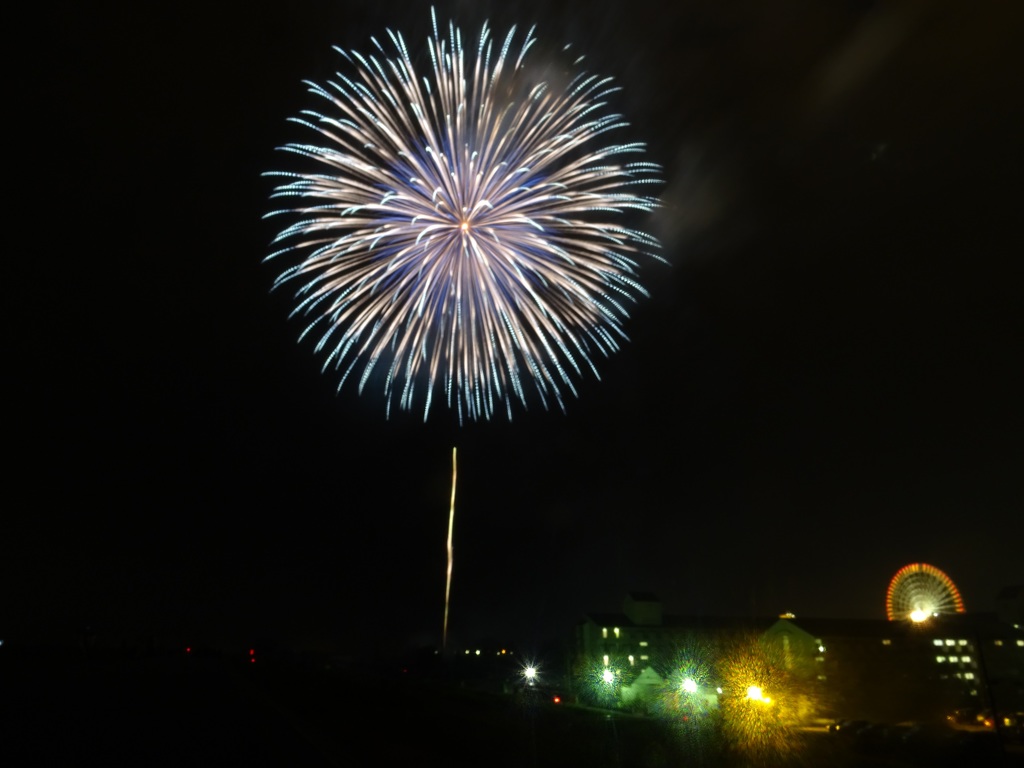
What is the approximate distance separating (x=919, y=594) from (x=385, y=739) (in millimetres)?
69411

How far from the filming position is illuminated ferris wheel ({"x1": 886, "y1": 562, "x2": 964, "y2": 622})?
232 ft

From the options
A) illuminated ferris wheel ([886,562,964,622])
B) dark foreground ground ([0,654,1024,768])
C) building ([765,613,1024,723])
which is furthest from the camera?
illuminated ferris wheel ([886,562,964,622])

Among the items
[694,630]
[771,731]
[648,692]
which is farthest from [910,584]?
[771,731]

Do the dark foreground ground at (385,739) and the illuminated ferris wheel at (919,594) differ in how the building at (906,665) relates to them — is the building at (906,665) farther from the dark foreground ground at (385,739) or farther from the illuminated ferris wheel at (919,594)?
the dark foreground ground at (385,739)

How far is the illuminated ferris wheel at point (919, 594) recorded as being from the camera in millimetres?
70812

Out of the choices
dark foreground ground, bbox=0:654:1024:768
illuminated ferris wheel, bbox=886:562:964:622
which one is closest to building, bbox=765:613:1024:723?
illuminated ferris wheel, bbox=886:562:964:622

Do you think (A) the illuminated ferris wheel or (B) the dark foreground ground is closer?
(B) the dark foreground ground

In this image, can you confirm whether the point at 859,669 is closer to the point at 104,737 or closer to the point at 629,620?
the point at 629,620

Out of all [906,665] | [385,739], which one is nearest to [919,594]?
[906,665]

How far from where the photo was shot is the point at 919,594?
74750 mm

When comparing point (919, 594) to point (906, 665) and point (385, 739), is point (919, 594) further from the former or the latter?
point (385, 739)

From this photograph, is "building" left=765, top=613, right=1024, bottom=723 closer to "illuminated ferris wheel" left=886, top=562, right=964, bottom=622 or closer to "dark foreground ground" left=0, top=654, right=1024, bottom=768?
"illuminated ferris wheel" left=886, top=562, right=964, bottom=622

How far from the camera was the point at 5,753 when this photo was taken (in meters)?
16.0

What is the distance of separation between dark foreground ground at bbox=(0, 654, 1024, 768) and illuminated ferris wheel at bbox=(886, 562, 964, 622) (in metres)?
45.5
